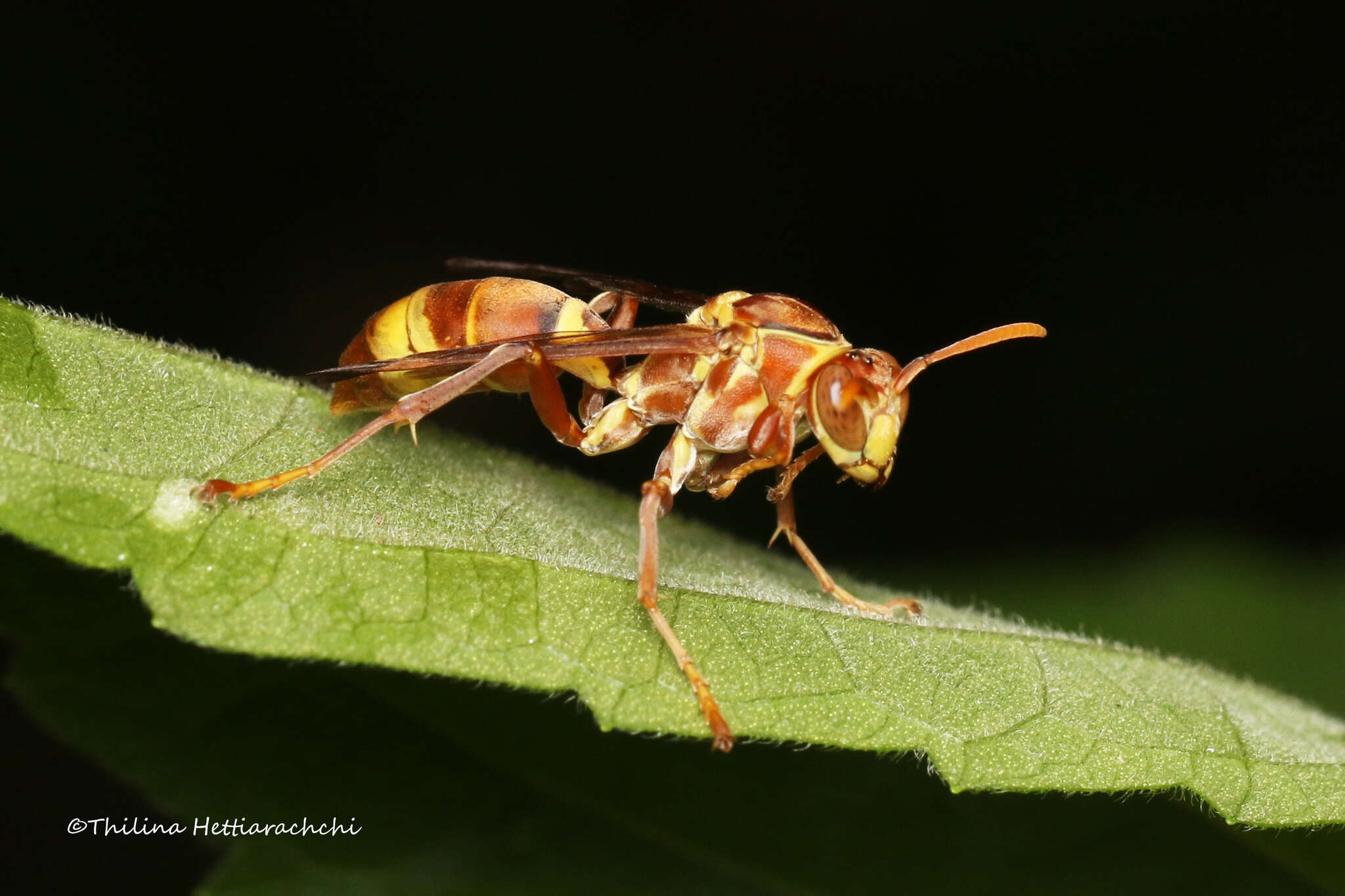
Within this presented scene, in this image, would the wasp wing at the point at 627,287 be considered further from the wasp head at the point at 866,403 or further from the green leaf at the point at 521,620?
the green leaf at the point at 521,620

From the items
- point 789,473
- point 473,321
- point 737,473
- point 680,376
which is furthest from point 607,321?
point 789,473

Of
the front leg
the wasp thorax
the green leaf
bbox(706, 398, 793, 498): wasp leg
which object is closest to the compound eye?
the wasp thorax

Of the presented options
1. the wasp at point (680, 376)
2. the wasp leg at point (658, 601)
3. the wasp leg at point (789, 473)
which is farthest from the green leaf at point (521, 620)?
the wasp leg at point (789, 473)

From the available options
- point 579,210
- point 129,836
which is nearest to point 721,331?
point 129,836

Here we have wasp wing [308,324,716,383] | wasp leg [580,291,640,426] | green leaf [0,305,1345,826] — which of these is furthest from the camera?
wasp leg [580,291,640,426]

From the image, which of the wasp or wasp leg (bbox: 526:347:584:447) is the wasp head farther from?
wasp leg (bbox: 526:347:584:447)

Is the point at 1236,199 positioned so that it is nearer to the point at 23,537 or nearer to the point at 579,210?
the point at 579,210

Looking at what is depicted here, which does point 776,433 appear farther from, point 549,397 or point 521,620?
point 521,620
